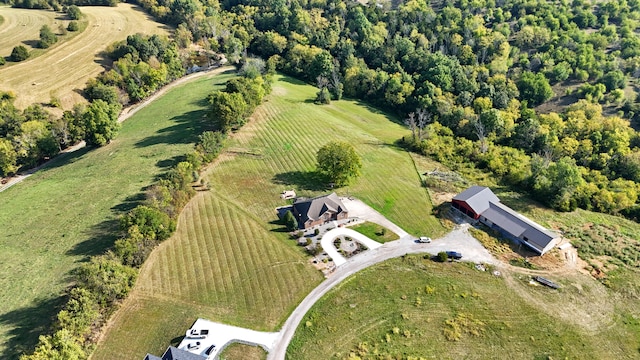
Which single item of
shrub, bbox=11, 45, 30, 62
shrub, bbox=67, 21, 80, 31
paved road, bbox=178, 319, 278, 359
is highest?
shrub, bbox=67, 21, 80, 31

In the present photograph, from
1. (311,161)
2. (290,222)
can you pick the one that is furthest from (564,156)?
(290,222)

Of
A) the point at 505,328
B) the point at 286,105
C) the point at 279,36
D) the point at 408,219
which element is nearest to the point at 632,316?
the point at 505,328

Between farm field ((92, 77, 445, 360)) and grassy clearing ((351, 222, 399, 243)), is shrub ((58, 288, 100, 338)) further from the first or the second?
grassy clearing ((351, 222, 399, 243))

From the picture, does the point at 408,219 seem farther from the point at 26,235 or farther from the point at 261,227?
the point at 26,235

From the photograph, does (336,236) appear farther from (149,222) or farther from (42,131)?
(42,131)

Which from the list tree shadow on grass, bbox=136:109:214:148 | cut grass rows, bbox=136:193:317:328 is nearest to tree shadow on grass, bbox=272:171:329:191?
cut grass rows, bbox=136:193:317:328

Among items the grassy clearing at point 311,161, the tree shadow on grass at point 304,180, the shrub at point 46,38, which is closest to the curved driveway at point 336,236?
the grassy clearing at point 311,161
